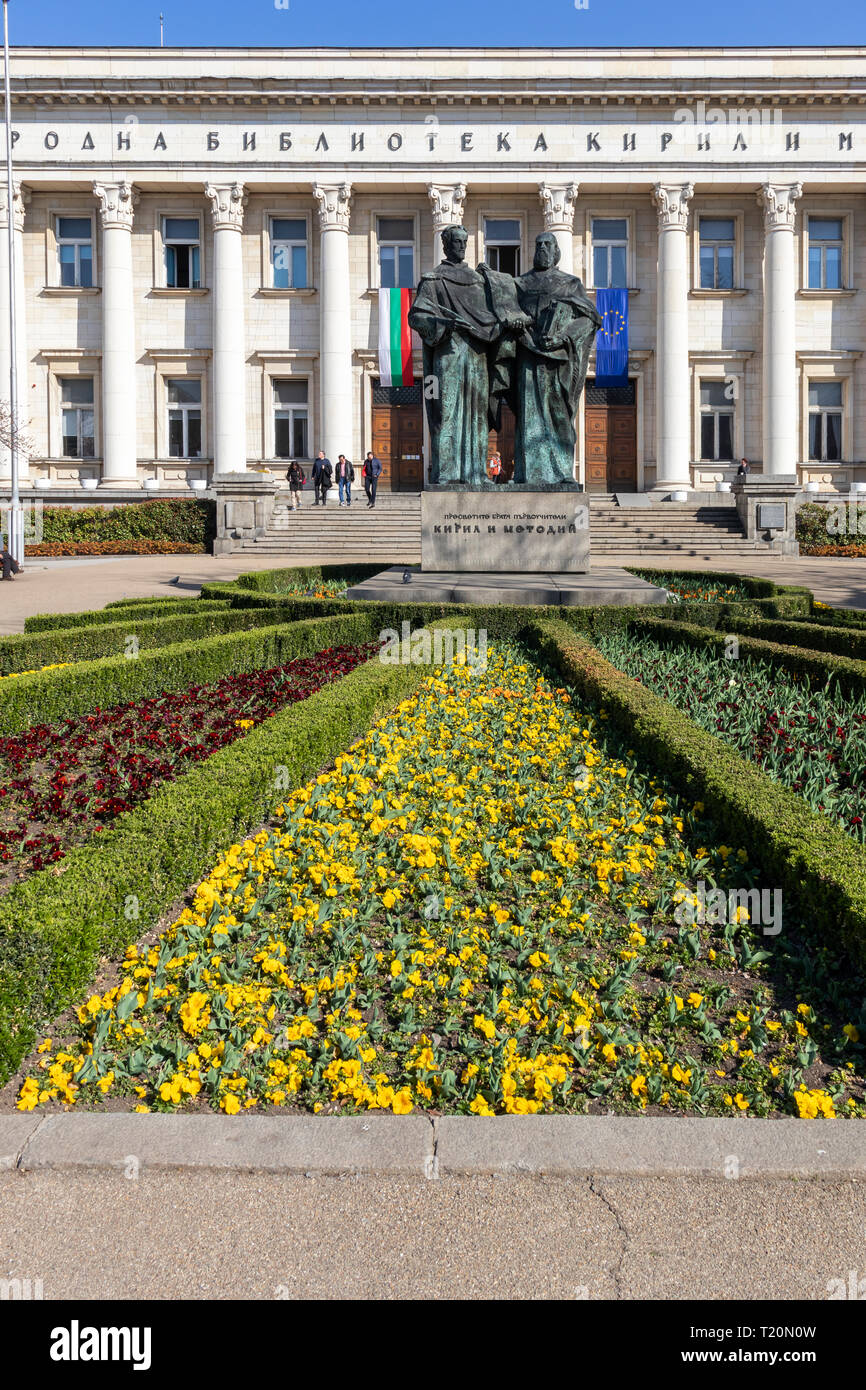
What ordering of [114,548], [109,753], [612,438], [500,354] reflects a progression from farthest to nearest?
1. [612,438]
2. [114,548]
3. [500,354]
4. [109,753]

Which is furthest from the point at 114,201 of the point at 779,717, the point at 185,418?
the point at 779,717

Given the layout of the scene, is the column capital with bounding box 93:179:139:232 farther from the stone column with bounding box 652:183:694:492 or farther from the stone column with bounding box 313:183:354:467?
the stone column with bounding box 652:183:694:492

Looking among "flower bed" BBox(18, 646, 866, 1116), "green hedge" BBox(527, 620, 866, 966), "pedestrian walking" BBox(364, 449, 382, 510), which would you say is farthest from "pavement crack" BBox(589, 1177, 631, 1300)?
"pedestrian walking" BBox(364, 449, 382, 510)

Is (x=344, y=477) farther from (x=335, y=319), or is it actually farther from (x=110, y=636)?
(x=110, y=636)

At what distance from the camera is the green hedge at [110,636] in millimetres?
10125

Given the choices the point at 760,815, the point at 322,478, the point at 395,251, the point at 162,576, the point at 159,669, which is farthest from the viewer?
the point at 395,251

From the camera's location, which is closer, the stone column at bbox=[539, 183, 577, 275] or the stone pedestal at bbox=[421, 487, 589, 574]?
the stone pedestal at bbox=[421, 487, 589, 574]

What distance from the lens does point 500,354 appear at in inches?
631

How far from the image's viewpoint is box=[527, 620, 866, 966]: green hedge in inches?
165

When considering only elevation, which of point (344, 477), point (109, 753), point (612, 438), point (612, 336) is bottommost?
point (109, 753)

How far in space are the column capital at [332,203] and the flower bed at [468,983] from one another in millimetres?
35956

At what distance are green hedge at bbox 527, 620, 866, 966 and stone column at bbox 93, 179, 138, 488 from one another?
33.3m

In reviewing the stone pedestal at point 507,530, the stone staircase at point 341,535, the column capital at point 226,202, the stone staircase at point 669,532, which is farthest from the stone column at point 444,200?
the stone pedestal at point 507,530

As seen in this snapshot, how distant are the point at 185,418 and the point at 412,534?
601 inches
